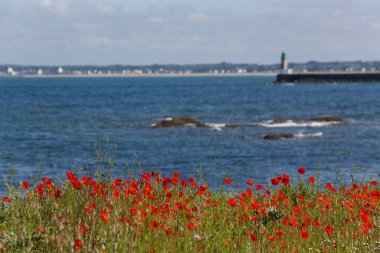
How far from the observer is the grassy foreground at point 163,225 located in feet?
26.3

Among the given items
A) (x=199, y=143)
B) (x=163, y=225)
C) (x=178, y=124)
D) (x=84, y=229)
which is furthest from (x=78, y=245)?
(x=178, y=124)

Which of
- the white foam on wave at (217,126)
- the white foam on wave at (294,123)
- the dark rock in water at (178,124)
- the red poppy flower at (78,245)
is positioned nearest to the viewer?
the red poppy flower at (78,245)

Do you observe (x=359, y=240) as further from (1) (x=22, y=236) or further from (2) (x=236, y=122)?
(2) (x=236, y=122)

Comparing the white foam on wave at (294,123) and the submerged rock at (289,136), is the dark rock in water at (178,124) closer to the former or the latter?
the white foam on wave at (294,123)

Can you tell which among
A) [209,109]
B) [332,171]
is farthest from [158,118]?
[332,171]

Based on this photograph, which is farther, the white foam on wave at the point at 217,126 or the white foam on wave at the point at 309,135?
the white foam on wave at the point at 217,126

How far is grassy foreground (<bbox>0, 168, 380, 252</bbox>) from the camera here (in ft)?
26.3

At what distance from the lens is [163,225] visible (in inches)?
328

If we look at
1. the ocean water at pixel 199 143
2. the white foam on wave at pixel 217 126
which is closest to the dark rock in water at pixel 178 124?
the white foam on wave at pixel 217 126

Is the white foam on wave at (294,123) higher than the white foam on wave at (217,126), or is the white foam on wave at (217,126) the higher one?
the white foam on wave at (217,126)

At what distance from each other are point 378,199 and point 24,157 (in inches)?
1217

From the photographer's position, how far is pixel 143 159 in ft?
126

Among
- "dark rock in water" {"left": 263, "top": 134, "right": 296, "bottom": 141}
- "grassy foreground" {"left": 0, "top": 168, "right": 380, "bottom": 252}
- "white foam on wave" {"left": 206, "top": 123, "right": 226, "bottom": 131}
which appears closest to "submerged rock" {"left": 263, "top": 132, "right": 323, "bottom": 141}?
"dark rock in water" {"left": 263, "top": 134, "right": 296, "bottom": 141}

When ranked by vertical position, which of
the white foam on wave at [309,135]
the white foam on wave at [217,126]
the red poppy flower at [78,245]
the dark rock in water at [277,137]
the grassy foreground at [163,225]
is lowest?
the white foam on wave at [217,126]
